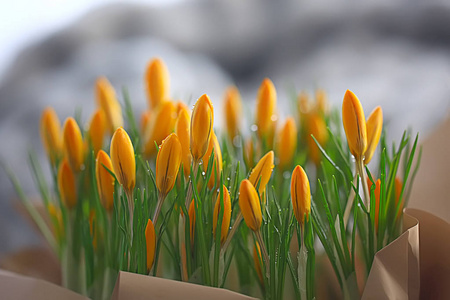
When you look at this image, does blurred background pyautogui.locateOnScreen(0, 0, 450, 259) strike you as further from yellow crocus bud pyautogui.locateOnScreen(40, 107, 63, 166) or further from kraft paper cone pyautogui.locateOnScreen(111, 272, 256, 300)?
kraft paper cone pyautogui.locateOnScreen(111, 272, 256, 300)

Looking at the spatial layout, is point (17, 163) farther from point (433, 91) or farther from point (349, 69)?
point (433, 91)

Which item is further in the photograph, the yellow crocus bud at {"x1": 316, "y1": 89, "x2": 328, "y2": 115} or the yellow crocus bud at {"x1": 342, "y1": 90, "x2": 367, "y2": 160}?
Answer: the yellow crocus bud at {"x1": 316, "y1": 89, "x2": 328, "y2": 115}

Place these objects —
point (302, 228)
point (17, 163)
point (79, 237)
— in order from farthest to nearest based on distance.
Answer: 1. point (17, 163)
2. point (79, 237)
3. point (302, 228)

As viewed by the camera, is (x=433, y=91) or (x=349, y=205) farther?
(x=433, y=91)

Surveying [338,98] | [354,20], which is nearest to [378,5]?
[354,20]

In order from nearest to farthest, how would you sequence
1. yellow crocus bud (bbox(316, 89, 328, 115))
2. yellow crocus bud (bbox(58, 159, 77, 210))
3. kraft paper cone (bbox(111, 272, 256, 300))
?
kraft paper cone (bbox(111, 272, 256, 300))
yellow crocus bud (bbox(58, 159, 77, 210))
yellow crocus bud (bbox(316, 89, 328, 115))

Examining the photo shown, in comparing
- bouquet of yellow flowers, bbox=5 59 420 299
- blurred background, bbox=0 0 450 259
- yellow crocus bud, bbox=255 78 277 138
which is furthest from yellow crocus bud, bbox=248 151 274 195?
blurred background, bbox=0 0 450 259

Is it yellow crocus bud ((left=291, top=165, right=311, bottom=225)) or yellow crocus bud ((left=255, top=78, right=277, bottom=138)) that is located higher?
yellow crocus bud ((left=255, top=78, right=277, bottom=138))
